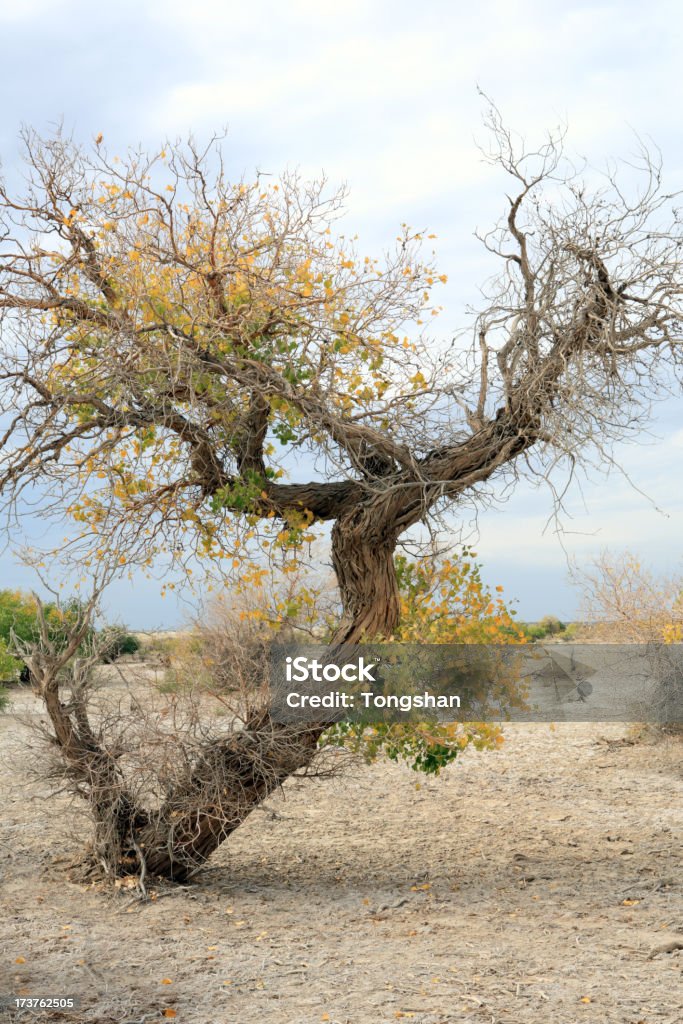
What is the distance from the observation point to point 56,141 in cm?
709

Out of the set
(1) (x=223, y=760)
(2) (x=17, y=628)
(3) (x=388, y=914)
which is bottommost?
(3) (x=388, y=914)

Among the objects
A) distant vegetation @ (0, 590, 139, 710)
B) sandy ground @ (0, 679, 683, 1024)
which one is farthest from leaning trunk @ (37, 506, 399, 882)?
distant vegetation @ (0, 590, 139, 710)

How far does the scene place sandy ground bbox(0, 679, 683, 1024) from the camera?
4.90m

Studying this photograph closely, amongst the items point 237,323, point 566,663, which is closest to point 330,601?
point 237,323

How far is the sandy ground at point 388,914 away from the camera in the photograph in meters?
4.90

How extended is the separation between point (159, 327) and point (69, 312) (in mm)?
909

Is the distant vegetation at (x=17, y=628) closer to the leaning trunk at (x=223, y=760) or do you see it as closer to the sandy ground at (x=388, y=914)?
the sandy ground at (x=388, y=914)

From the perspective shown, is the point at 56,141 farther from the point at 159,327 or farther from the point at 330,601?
the point at 330,601

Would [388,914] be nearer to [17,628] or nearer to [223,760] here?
[223,760]

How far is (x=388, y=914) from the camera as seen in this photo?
21.6ft

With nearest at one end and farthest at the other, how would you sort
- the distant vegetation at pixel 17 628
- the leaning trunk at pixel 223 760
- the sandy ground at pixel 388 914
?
the sandy ground at pixel 388 914 < the leaning trunk at pixel 223 760 < the distant vegetation at pixel 17 628

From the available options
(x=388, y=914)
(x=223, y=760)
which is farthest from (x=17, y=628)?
(x=388, y=914)

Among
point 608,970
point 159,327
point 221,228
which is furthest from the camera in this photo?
point 221,228

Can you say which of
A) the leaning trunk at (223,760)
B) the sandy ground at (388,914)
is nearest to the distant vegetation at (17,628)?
the sandy ground at (388,914)
